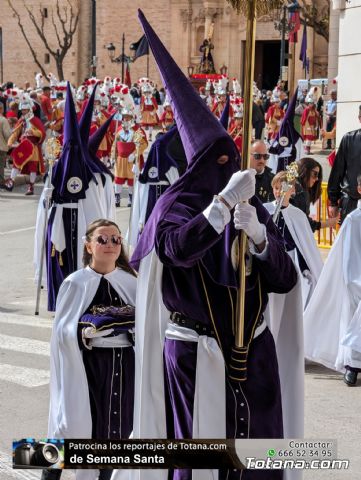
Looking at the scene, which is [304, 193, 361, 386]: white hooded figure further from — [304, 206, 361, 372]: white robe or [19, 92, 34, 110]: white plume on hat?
[19, 92, 34, 110]: white plume on hat

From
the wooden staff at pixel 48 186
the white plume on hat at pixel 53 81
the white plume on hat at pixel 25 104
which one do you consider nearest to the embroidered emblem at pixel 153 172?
the wooden staff at pixel 48 186

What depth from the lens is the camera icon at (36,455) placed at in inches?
183

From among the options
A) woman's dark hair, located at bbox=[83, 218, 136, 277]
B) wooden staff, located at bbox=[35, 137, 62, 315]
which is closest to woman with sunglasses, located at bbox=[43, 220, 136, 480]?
woman's dark hair, located at bbox=[83, 218, 136, 277]

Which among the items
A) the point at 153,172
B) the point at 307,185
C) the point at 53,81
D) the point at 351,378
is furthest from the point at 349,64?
the point at 53,81

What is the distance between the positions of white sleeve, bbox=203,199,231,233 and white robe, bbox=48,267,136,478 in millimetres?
1520

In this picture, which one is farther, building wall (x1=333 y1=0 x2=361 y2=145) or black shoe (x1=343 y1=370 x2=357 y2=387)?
building wall (x1=333 y1=0 x2=361 y2=145)

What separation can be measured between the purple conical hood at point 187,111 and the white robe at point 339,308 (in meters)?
3.71

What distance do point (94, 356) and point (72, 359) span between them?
0.13 metres

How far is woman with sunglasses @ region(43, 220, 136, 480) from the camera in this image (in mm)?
5422

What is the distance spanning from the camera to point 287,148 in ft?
50.2

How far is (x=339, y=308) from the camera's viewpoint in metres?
8.16

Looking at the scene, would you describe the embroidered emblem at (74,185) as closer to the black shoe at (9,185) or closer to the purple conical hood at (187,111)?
the purple conical hood at (187,111)

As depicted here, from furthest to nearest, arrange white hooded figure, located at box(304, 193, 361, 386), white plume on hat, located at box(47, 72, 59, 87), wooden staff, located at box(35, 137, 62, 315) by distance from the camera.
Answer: white plume on hat, located at box(47, 72, 59, 87) → wooden staff, located at box(35, 137, 62, 315) → white hooded figure, located at box(304, 193, 361, 386)

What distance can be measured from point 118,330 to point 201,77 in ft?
131
